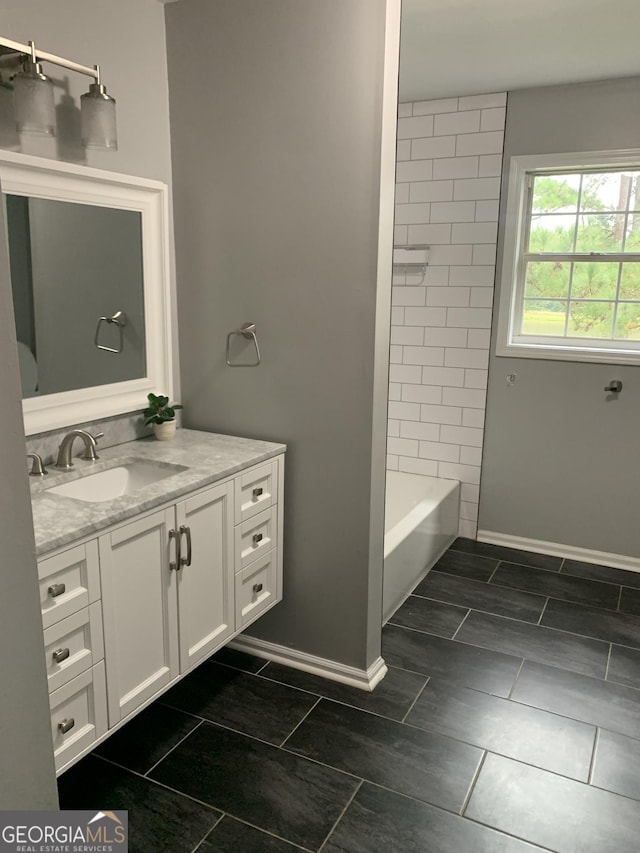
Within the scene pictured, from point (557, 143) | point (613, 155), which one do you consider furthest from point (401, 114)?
point (613, 155)

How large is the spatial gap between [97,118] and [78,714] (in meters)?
1.74

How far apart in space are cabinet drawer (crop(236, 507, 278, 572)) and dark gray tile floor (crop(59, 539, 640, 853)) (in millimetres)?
535

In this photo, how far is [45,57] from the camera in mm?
1931

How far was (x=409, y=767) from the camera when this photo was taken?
7.18 feet

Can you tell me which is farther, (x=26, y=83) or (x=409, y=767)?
(x=409, y=767)

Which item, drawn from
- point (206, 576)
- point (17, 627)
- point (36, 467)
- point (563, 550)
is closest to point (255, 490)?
point (206, 576)

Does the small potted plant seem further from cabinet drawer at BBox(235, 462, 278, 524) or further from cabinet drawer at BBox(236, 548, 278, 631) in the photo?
cabinet drawer at BBox(236, 548, 278, 631)

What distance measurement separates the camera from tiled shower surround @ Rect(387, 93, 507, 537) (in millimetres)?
3721

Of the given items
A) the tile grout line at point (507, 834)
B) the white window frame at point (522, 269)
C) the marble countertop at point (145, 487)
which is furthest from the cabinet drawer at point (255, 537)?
the white window frame at point (522, 269)

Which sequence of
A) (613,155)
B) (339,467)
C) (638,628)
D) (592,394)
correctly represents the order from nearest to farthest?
(339,467)
(638,628)
(613,155)
(592,394)

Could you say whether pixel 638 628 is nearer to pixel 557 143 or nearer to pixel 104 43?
pixel 557 143

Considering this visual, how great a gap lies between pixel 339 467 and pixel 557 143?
2207mm

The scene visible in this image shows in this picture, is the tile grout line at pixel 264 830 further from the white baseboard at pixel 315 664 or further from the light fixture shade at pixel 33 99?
the light fixture shade at pixel 33 99

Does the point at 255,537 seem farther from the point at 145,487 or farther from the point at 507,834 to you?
the point at 507,834
